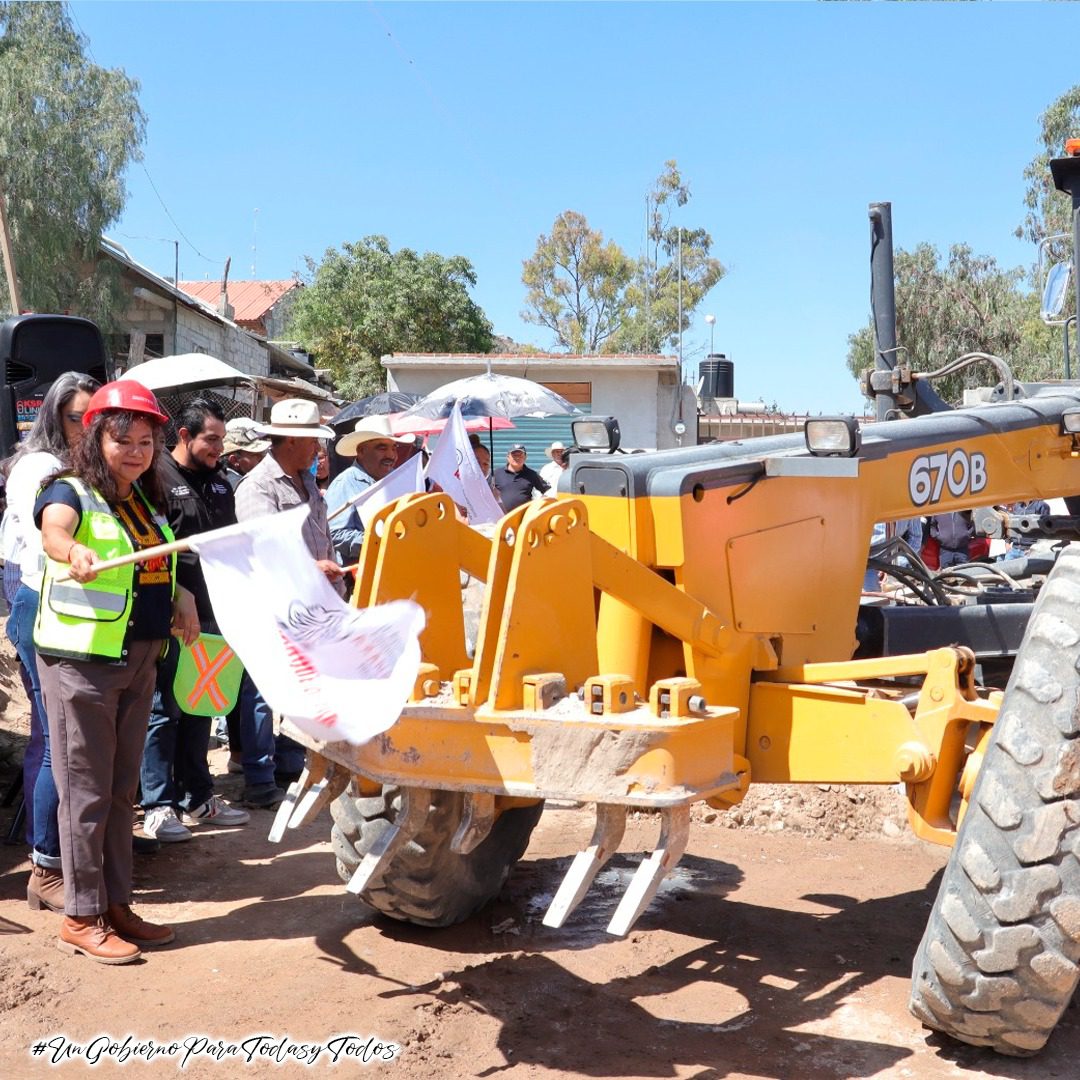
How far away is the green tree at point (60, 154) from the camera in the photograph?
25469 mm

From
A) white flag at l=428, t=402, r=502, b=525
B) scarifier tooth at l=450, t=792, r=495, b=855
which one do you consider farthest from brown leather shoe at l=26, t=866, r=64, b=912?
white flag at l=428, t=402, r=502, b=525

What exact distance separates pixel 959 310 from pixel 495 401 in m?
26.6

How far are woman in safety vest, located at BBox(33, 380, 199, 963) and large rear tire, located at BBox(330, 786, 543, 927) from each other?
2.57 ft

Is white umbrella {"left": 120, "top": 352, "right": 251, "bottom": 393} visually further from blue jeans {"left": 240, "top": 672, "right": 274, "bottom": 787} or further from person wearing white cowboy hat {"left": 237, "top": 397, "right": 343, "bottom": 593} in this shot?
blue jeans {"left": 240, "top": 672, "right": 274, "bottom": 787}

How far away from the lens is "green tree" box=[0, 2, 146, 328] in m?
25.5

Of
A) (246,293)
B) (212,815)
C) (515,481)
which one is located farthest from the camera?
(246,293)

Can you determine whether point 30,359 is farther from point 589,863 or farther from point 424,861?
point 589,863

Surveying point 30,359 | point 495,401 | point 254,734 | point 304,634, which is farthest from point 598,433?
point 495,401

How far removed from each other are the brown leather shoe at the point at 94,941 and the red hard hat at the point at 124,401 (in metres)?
1.70

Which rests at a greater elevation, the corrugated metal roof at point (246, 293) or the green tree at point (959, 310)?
the corrugated metal roof at point (246, 293)

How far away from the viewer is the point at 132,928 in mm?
4559

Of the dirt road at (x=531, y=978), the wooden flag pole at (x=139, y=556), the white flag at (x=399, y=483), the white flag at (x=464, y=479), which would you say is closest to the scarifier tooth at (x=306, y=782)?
the dirt road at (x=531, y=978)

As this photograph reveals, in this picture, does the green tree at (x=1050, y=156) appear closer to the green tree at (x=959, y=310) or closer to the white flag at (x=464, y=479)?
the green tree at (x=959, y=310)

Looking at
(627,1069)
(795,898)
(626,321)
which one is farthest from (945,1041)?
(626,321)
